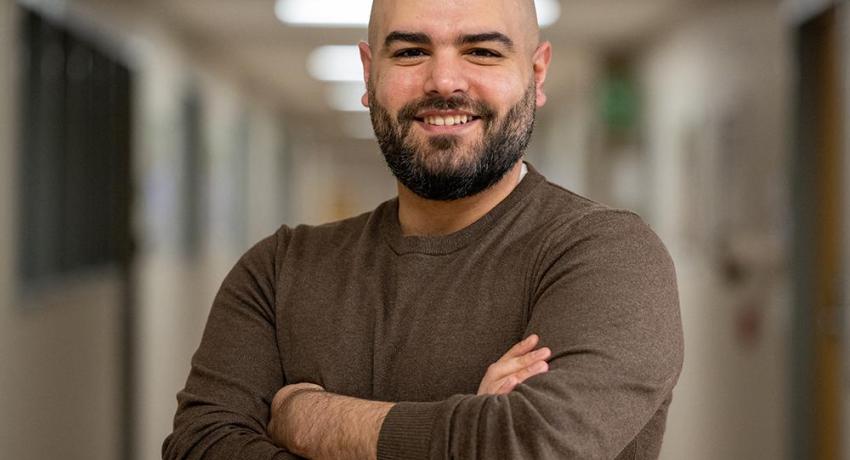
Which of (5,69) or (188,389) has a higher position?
(5,69)

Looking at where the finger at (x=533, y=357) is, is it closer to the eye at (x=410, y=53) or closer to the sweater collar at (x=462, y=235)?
the sweater collar at (x=462, y=235)

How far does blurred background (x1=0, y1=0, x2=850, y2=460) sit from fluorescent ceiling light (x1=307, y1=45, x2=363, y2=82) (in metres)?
0.07

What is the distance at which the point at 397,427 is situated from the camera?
1.51 meters

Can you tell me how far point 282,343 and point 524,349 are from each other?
43 cm

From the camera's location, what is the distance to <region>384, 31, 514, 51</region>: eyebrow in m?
1.72

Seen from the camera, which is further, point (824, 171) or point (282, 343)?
point (824, 171)

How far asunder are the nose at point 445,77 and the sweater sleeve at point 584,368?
0.27 m

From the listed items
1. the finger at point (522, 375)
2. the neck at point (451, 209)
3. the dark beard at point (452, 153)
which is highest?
the dark beard at point (452, 153)

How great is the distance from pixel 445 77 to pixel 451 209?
219 millimetres

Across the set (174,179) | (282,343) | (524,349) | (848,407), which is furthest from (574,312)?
(174,179)

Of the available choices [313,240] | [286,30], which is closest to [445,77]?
[313,240]

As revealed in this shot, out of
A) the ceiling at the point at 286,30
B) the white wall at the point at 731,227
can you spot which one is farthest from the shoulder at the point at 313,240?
the ceiling at the point at 286,30

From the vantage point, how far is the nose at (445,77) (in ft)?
5.56

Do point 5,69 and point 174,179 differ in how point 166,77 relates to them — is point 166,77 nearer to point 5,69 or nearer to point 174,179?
point 174,179
